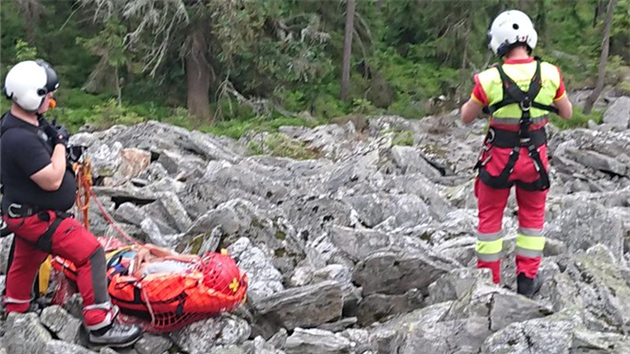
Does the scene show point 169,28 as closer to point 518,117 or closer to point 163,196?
point 163,196

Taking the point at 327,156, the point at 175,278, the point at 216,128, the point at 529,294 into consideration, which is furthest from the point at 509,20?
the point at 216,128

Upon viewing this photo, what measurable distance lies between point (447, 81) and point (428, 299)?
25.4 meters

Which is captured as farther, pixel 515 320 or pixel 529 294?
pixel 529 294

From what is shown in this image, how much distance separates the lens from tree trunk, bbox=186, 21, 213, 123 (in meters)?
24.1

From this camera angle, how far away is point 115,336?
4.82 m

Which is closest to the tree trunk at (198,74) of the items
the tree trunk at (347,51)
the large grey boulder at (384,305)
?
the tree trunk at (347,51)

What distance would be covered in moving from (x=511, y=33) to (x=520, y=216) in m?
1.43

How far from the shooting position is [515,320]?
4355 millimetres

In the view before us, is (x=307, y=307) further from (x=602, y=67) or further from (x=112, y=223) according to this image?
(x=602, y=67)

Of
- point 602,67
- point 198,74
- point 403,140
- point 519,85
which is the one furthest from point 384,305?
point 602,67

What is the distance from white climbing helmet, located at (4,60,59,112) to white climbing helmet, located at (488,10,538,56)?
10.5 ft

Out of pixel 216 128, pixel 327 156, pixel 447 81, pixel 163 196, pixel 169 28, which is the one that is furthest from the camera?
pixel 447 81

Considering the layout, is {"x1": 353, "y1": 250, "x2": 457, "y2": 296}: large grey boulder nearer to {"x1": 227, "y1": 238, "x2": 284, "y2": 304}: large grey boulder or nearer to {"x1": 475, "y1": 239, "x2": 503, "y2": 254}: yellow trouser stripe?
{"x1": 475, "y1": 239, "x2": 503, "y2": 254}: yellow trouser stripe

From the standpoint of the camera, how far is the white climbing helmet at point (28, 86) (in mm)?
4680
